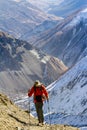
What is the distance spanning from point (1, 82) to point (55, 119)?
85281 millimetres

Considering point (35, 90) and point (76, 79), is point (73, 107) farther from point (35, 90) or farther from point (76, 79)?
point (35, 90)

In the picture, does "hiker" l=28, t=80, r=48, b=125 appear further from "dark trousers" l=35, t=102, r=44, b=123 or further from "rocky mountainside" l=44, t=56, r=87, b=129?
"rocky mountainside" l=44, t=56, r=87, b=129

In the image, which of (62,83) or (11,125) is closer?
(11,125)

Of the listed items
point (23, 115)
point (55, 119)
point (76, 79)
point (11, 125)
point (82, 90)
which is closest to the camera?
point (11, 125)

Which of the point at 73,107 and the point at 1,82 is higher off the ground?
the point at 1,82

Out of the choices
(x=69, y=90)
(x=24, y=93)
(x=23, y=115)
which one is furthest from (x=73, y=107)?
(x=23, y=115)

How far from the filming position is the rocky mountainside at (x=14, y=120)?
1750cm

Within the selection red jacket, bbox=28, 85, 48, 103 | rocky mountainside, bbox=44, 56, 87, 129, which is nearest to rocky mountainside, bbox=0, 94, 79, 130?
red jacket, bbox=28, 85, 48, 103

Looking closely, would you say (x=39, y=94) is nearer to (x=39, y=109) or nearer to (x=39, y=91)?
(x=39, y=91)

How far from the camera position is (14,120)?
19031mm

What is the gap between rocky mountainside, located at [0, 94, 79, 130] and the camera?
689 inches

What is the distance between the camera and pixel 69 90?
13675cm

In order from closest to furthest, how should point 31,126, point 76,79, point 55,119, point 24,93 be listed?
point 31,126 → point 55,119 → point 76,79 → point 24,93

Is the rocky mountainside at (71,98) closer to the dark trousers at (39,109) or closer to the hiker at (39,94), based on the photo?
the dark trousers at (39,109)
